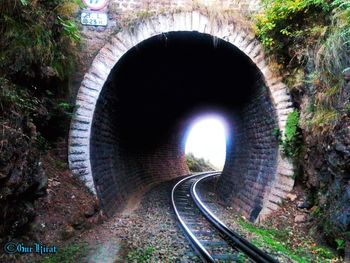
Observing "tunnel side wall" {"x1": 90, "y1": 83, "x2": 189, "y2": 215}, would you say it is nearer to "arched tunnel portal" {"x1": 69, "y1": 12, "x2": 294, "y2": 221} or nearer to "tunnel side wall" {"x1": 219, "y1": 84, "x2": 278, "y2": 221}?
"arched tunnel portal" {"x1": 69, "y1": 12, "x2": 294, "y2": 221}

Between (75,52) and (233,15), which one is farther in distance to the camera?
(233,15)

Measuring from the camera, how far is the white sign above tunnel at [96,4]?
867 cm

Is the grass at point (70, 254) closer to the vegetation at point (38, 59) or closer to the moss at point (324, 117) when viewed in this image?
the vegetation at point (38, 59)

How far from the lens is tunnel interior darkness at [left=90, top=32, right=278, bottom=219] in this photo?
348 inches

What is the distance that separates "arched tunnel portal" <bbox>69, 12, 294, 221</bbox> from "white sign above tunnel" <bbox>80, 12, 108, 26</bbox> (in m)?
0.60

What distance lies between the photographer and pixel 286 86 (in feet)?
27.3

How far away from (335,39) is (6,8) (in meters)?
5.58

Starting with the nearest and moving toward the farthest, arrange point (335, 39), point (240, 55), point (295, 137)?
point (335, 39)
point (295, 137)
point (240, 55)

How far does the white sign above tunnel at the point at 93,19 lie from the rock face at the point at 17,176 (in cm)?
421

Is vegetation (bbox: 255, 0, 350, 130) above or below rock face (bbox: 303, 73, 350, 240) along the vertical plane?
above

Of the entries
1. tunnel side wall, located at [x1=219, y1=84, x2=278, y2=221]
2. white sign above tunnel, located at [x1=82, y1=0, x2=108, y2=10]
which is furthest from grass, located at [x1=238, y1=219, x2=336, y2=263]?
white sign above tunnel, located at [x1=82, y1=0, x2=108, y2=10]

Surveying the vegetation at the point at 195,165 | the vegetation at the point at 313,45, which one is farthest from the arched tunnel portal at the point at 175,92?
the vegetation at the point at 195,165

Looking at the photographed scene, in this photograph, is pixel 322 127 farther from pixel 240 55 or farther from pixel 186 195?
pixel 186 195

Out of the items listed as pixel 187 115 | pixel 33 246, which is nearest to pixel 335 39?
pixel 33 246
